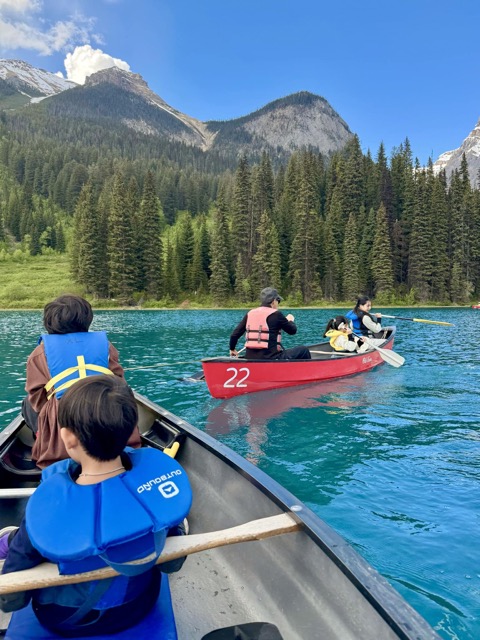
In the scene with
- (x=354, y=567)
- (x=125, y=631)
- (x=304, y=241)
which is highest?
(x=304, y=241)

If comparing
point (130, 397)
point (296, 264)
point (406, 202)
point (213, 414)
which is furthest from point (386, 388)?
point (406, 202)

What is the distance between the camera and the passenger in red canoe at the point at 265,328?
10445mm

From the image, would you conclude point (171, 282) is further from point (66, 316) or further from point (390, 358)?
point (66, 316)

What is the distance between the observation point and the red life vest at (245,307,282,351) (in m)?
10.5

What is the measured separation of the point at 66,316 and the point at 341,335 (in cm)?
1147

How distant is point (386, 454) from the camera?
7.27 m

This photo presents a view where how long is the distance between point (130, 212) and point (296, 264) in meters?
25.9

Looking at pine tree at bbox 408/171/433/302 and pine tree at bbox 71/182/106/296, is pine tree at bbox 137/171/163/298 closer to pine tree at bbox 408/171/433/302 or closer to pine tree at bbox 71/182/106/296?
pine tree at bbox 71/182/106/296

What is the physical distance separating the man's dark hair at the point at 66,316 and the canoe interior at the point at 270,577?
1662mm

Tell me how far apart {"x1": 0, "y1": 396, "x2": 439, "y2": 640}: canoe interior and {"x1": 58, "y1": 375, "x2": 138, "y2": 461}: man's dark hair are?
4.68 feet

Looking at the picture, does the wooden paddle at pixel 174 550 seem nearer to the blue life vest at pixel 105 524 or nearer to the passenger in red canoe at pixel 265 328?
the blue life vest at pixel 105 524

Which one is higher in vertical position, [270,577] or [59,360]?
[59,360]

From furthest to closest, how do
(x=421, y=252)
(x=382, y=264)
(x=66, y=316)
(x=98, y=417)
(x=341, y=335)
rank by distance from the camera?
(x=421, y=252)
(x=382, y=264)
(x=341, y=335)
(x=66, y=316)
(x=98, y=417)

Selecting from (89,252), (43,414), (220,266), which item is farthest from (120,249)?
(43,414)
